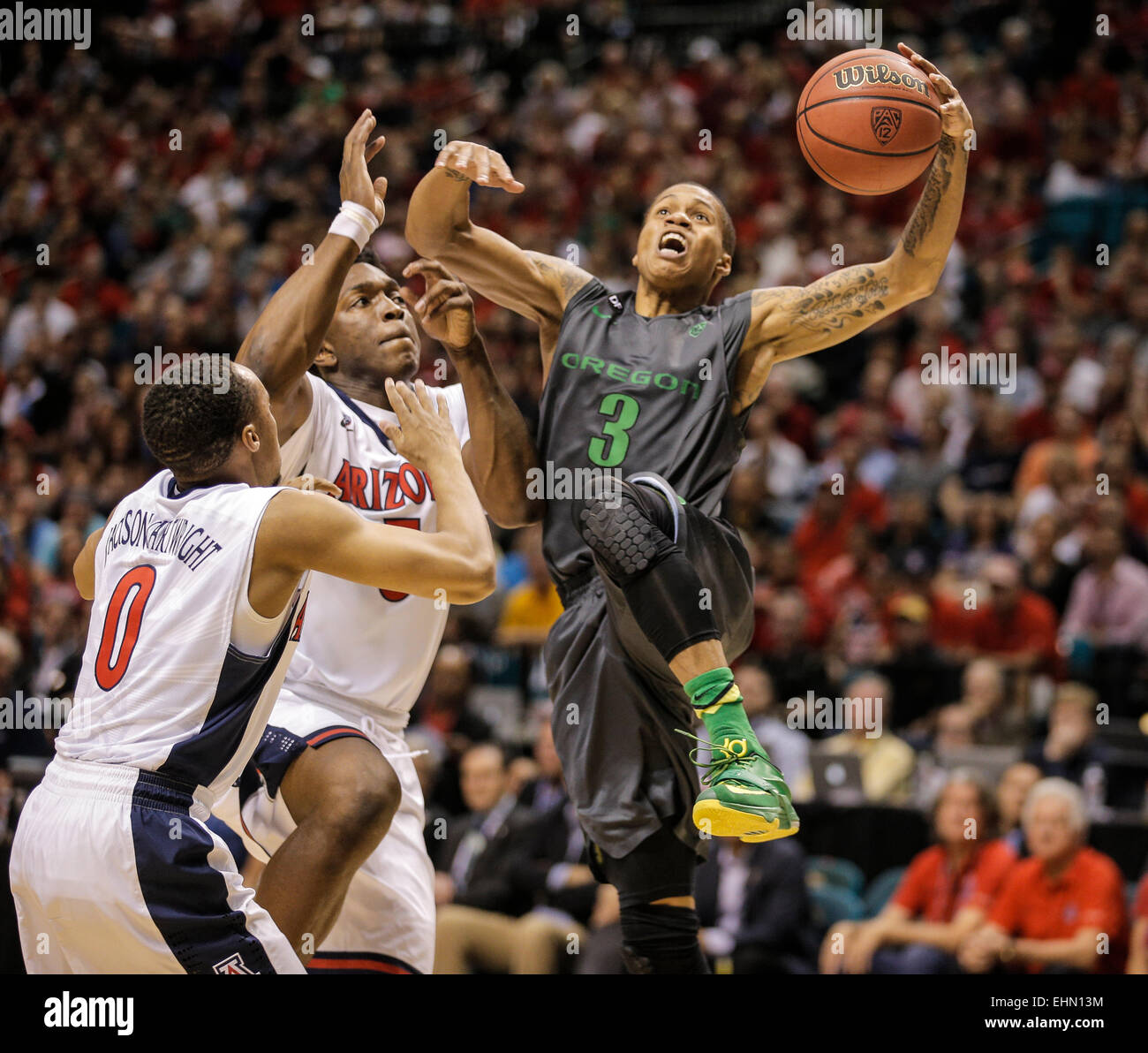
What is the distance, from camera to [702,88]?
1496 centimetres

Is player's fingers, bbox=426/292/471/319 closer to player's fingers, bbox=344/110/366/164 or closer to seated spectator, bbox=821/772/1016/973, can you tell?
player's fingers, bbox=344/110/366/164

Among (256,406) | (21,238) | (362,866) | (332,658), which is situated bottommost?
(362,866)

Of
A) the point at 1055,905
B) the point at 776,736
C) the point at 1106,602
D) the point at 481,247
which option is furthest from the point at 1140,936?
the point at 481,247

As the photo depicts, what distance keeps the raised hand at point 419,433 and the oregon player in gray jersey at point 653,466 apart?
→ 19.7 inches

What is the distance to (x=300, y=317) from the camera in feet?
14.4

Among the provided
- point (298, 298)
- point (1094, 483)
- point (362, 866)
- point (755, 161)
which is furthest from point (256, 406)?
point (755, 161)

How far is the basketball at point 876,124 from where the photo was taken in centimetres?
467

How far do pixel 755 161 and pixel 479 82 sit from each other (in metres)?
3.55

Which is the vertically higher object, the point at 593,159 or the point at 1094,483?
the point at 593,159

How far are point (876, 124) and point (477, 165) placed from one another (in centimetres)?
125

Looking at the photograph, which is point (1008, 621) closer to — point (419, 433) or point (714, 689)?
point (714, 689)

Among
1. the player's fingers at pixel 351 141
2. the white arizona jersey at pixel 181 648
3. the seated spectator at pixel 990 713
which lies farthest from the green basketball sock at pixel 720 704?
the seated spectator at pixel 990 713

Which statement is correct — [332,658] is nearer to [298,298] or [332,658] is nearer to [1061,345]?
[298,298]
